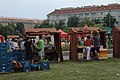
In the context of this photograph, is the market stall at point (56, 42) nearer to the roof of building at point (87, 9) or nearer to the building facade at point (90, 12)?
the building facade at point (90, 12)

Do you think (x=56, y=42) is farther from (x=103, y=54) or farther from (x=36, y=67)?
(x=36, y=67)

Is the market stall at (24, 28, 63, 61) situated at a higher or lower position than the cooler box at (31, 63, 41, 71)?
higher

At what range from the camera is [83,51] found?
902 inches

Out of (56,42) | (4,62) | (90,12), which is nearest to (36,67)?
(4,62)

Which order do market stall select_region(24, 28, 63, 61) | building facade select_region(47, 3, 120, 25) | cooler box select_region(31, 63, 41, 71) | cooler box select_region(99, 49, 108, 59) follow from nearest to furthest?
cooler box select_region(31, 63, 41, 71) → market stall select_region(24, 28, 63, 61) → cooler box select_region(99, 49, 108, 59) → building facade select_region(47, 3, 120, 25)

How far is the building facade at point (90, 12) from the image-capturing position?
146750 mm

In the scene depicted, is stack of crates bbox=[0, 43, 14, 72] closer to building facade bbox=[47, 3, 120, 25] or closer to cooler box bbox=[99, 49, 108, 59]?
cooler box bbox=[99, 49, 108, 59]

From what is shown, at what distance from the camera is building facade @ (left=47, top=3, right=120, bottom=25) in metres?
147

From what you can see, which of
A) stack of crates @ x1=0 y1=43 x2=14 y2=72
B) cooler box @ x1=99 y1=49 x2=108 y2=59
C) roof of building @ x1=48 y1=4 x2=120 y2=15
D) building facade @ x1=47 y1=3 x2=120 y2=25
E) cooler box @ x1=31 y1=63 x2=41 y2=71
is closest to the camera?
stack of crates @ x1=0 y1=43 x2=14 y2=72

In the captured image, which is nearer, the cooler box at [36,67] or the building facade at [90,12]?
the cooler box at [36,67]

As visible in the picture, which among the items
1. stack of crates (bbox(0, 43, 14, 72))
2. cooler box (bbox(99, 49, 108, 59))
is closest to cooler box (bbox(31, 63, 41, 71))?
A: stack of crates (bbox(0, 43, 14, 72))

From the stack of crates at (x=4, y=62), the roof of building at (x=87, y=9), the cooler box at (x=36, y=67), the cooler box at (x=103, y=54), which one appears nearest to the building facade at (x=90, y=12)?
the roof of building at (x=87, y=9)

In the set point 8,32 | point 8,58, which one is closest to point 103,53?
point 8,58

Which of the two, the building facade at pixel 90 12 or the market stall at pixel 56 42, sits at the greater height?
the building facade at pixel 90 12
